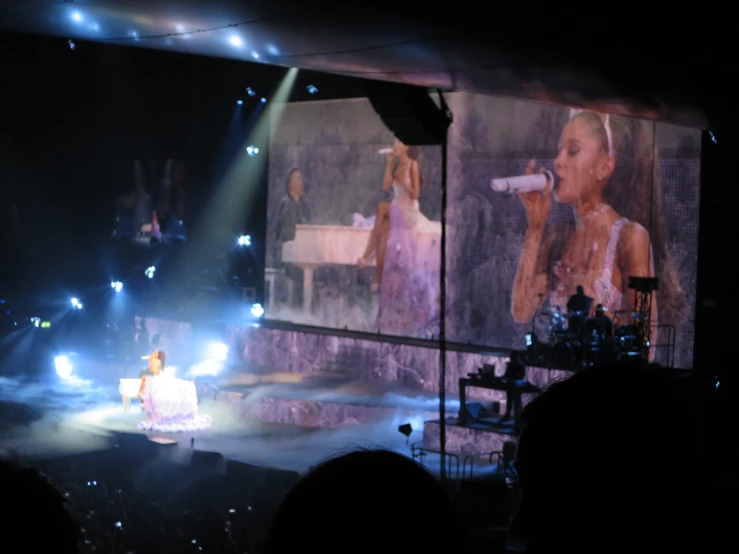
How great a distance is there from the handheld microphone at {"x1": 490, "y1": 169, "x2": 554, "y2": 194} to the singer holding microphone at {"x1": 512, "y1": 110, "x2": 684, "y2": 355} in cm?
2

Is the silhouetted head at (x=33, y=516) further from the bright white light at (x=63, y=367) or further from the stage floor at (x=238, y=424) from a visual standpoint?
the bright white light at (x=63, y=367)

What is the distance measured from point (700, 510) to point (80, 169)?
1801 centimetres

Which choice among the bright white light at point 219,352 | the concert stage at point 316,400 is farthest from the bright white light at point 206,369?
the concert stage at point 316,400

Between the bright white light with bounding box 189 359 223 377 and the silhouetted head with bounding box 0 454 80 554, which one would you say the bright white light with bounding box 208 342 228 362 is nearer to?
the bright white light with bounding box 189 359 223 377

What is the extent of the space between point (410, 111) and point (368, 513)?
8.87 metres

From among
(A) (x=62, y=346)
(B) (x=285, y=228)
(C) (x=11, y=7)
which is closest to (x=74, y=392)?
(A) (x=62, y=346)

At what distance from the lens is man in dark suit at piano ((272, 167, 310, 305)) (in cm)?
1908

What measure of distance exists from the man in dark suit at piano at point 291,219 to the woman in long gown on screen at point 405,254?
2.13 m

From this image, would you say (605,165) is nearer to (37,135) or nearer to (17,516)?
(37,135)

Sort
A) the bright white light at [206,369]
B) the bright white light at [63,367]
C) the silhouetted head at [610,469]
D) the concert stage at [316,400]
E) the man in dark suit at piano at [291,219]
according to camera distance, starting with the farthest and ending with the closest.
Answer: the man in dark suit at piano at [291,219]
the bright white light at [63,367]
the bright white light at [206,369]
the concert stage at [316,400]
the silhouetted head at [610,469]

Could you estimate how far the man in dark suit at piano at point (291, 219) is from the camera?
19.1 metres

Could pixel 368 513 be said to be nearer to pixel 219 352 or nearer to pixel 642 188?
pixel 642 188

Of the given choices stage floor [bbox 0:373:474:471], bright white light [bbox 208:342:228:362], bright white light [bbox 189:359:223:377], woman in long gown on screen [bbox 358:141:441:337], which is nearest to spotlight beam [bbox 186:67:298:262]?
woman in long gown on screen [bbox 358:141:441:337]

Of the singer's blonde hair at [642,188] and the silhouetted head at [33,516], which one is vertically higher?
the singer's blonde hair at [642,188]
